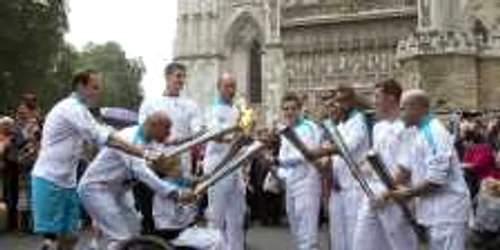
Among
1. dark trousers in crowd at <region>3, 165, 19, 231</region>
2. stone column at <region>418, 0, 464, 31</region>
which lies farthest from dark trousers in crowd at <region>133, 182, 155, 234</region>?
stone column at <region>418, 0, 464, 31</region>

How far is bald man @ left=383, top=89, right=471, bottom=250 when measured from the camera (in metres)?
10.0

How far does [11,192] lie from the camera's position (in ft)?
66.7

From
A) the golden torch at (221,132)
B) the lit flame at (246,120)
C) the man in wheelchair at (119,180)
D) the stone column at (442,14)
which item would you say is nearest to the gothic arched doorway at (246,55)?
the stone column at (442,14)

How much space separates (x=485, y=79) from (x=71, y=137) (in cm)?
2005

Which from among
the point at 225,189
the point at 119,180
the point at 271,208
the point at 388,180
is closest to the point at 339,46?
the point at 271,208

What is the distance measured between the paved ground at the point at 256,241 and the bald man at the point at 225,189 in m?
3.46

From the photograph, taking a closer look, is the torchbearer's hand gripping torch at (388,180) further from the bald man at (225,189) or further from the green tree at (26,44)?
the green tree at (26,44)

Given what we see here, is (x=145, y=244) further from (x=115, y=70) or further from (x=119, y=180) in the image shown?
(x=115, y=70)

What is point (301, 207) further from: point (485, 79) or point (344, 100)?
point (485, 79)

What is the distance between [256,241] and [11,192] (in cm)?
446

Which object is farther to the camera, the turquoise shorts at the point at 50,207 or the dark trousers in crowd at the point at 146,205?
the turquoise shorts at the point at 50,207

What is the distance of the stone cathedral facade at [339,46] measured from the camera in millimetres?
29844


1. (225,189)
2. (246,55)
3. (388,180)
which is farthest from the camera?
(246,55)

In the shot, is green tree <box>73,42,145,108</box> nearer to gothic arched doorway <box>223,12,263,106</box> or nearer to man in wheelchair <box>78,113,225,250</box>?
gothic arched doorway <box>223,12,263,106</box>
